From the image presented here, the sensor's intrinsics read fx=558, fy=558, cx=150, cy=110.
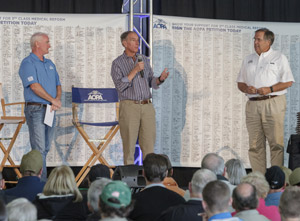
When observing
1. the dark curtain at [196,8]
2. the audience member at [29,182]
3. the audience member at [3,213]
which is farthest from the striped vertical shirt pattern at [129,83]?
the audience member at [3,213]

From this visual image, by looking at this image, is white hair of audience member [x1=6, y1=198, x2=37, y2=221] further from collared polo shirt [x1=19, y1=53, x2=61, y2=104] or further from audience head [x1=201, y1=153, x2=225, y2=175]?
collared polo shirt [x1=19, y1=53, x2=61, y2=104]

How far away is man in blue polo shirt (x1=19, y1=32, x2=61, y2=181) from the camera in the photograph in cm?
596

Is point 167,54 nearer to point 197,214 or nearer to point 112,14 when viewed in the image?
point 112,14

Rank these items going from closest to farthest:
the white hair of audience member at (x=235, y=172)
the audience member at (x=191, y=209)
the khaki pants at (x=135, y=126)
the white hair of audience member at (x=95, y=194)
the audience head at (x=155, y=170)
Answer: the audience member at (x=191, y=209) → the white hair of audience member at (x=95, y=194) → the audience head at (x=155, y=170) → the white hair of audience member at (x=235, y=172) → the khaki pants at (x=135, y=126)

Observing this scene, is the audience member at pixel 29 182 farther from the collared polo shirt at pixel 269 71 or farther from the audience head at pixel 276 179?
the collared polo shirt at pixel 269 71

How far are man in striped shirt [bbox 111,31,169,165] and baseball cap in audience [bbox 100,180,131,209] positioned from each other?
3.47 m

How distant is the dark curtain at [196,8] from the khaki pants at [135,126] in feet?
5.63

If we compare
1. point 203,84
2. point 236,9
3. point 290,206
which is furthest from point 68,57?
point 290,206

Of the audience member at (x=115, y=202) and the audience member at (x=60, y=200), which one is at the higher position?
the audience member at (x=115, y=202)

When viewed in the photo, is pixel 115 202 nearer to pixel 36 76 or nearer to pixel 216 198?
pixel 216 198

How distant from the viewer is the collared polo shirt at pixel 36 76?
236 inches

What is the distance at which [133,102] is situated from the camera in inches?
245

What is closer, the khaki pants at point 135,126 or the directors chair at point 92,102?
the khaki pants at point 135,126

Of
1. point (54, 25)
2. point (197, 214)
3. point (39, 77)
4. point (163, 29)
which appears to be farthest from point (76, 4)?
point (197, 214)
